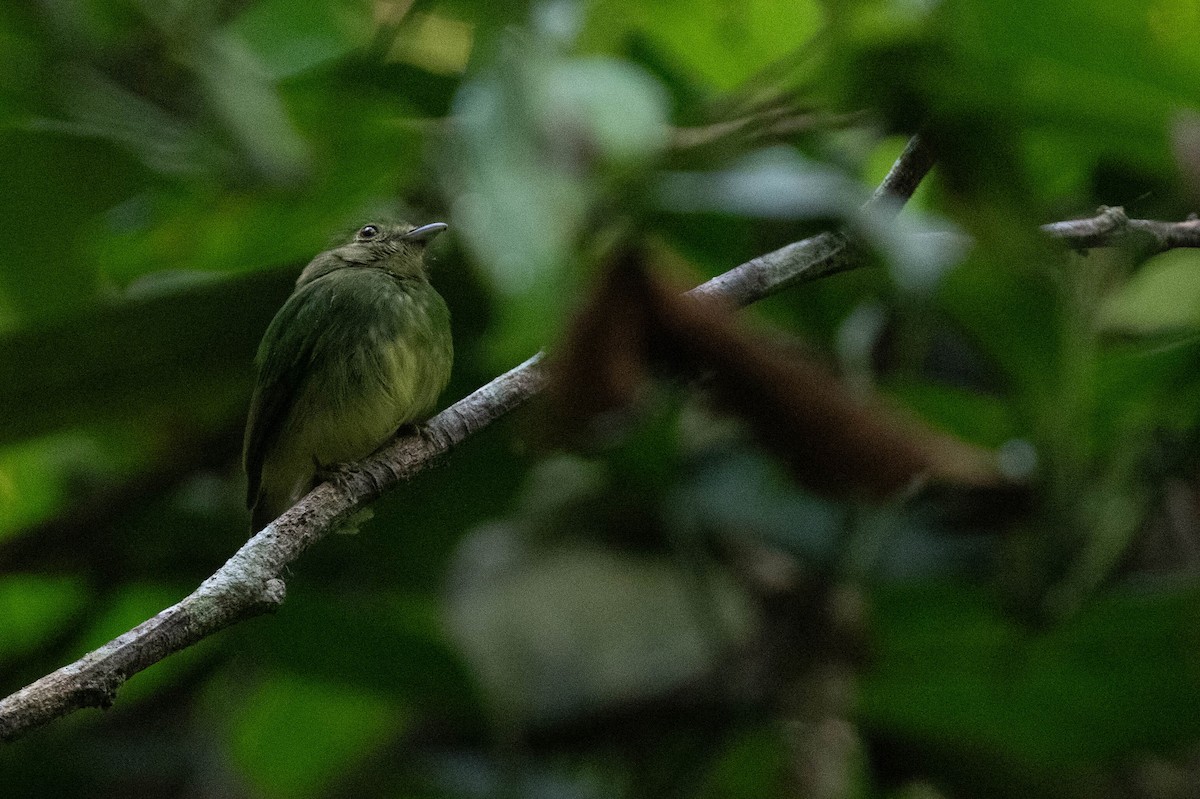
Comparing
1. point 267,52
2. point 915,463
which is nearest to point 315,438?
point 267,52

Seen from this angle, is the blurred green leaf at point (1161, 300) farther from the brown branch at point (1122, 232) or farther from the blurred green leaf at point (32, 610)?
the blurred green leaf at point (32, 610)

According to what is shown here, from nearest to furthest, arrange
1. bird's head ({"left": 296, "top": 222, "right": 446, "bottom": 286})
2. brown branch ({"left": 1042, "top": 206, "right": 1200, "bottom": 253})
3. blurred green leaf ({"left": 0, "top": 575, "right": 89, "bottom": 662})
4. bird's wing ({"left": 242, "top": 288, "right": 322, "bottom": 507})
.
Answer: brown branch ({"left": 1042, "top": 206, "right": 1200, "bottom": 253}) → bird's wing ({"left": 242, "top": 288, "right": 322, "bottom": 507}) → bird's head ({"left": 296, "top": 222, "right": 446, "bottom": 286}) → blurred green leaf ({"left": 0, "top": 575, "right": 89, "bottom": 662})

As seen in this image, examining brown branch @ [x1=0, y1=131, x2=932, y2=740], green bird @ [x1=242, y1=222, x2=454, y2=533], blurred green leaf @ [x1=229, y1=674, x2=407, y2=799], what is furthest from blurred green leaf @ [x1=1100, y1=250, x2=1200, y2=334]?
blurred green leaf @ [x1=229, y1=674, x2=407, y2=799]

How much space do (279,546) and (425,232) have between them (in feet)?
4.45

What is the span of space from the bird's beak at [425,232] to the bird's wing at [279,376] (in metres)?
0.29

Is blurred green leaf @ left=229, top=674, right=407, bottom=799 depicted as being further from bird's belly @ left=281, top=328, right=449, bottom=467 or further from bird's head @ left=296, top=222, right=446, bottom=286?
bird's head @ left=296, top=222, right=446, bottom=286

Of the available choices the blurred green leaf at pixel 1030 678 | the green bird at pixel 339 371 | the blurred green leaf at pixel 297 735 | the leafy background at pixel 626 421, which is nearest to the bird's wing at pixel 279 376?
the green bird at pixel 339 371

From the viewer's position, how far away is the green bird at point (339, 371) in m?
2.92

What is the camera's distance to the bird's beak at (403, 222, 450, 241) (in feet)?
10.1

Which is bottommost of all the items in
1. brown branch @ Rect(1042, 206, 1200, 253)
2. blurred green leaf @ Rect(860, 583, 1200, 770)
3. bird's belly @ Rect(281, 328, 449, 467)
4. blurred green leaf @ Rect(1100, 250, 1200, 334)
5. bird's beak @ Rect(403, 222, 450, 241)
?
blurred green leaf @ Rect(860, 583, 1200, 770)

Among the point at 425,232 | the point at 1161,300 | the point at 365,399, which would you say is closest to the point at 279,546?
the point at 365,399

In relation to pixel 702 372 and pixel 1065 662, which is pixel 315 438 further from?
pixel 702 372

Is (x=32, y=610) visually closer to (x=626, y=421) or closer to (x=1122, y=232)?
(x=626, y=421)

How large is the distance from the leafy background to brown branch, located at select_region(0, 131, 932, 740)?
0.08 metres
